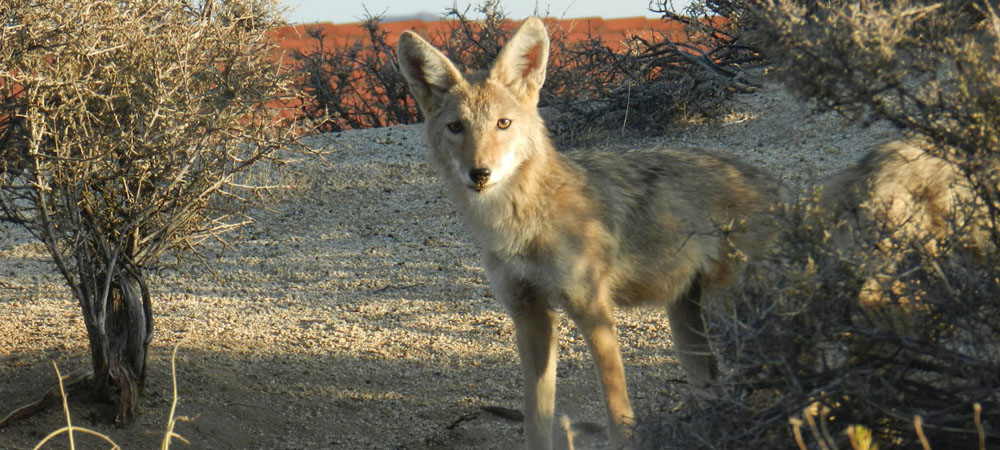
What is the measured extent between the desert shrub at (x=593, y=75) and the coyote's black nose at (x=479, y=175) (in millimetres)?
4551

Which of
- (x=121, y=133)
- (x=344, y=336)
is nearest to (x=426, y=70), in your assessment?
(x=121, y=133)

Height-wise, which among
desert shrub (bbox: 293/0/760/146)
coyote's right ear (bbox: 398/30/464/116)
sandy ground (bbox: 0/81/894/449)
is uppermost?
coyote's right ear (bbox: 398/30/464/116)

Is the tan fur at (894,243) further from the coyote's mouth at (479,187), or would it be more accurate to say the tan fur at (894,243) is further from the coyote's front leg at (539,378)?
the coyote's front leg at (539,378)

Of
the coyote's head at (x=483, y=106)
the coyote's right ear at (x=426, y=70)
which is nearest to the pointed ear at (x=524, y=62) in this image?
the coyote's head at (x=483, y=106)

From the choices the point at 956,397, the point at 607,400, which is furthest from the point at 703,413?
the point at 607,400

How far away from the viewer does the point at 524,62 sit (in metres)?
5.00

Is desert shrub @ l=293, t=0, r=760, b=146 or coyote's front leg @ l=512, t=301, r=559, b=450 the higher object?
desert shrub @ l=293, t=0, r=760, b=146

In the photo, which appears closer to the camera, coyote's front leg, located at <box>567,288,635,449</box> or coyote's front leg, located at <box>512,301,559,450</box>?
coyote's front leg, located at <box>567,288,635,449</box>

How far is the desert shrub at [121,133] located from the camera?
4777mm

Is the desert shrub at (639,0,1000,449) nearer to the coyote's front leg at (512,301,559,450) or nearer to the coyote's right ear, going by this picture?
the coyote's front leg at (512,301,559,450)

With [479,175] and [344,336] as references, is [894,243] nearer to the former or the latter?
[479,175]

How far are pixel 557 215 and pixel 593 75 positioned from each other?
610 cm

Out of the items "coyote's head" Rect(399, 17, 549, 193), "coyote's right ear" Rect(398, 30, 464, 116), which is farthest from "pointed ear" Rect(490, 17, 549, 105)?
"coyote's right ear" Rect(398, 30, 464, 116)

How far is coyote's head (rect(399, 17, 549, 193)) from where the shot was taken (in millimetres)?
4629
